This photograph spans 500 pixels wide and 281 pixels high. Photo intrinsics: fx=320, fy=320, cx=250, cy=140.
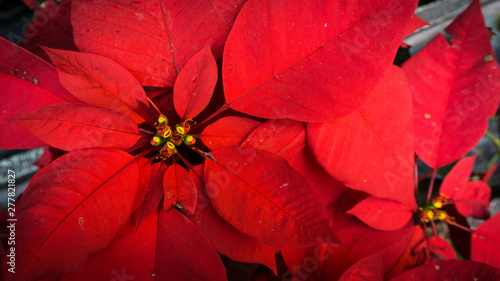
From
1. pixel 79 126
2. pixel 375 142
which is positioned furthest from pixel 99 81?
pixel 375 142

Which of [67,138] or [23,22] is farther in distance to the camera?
[23,22]

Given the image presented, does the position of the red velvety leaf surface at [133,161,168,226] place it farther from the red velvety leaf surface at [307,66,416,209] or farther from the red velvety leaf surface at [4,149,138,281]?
the red velvety leaf surface at [307,66,416,209]

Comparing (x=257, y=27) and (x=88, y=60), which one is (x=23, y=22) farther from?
(x=257, y=27)

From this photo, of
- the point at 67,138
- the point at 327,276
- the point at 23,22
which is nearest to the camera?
the point at 67,138

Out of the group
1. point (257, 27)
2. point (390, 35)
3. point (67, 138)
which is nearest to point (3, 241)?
point (67, 138)

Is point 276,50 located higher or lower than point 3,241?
higher

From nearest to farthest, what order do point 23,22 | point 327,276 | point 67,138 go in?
1. point 67,138
2. point 327,276
3. point 23,22

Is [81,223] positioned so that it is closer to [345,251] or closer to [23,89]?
[23,89]
